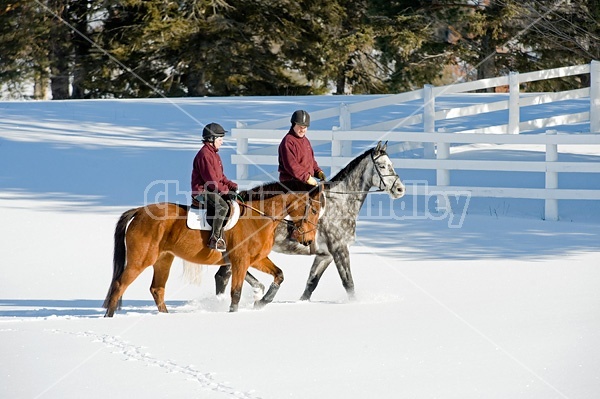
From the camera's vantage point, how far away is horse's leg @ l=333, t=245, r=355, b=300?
1122 cm

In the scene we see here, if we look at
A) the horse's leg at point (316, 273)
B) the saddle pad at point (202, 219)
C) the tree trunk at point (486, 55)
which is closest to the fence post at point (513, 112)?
the horse's leg at point (316, 273)

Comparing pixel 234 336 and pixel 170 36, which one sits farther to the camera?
pixel 170 36

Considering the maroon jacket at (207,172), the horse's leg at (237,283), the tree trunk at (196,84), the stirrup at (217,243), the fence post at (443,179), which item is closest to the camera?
the maroon jacket at (207,172)

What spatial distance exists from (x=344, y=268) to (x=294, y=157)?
1273 millimetres

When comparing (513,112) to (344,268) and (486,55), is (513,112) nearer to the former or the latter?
(344,268)

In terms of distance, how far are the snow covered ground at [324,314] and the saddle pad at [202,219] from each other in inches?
33.2

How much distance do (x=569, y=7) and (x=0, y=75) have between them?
18580 millimetres

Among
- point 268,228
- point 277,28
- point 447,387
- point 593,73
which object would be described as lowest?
point 447,387

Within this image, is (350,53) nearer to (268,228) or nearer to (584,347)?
(268,228)

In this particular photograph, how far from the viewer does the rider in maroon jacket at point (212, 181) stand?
10352 mm

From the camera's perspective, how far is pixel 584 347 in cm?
848

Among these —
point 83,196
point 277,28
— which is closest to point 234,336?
point 83,196

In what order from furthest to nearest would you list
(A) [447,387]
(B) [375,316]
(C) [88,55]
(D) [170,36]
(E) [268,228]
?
1. (C) [88,55]
2. (D) [170,36]
3. (E) [268,228]
4. (B) [375,316]
5. (A) [447,387]

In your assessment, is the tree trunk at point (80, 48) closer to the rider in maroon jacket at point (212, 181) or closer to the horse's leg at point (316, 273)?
the horse's leg at point (316, 273)
